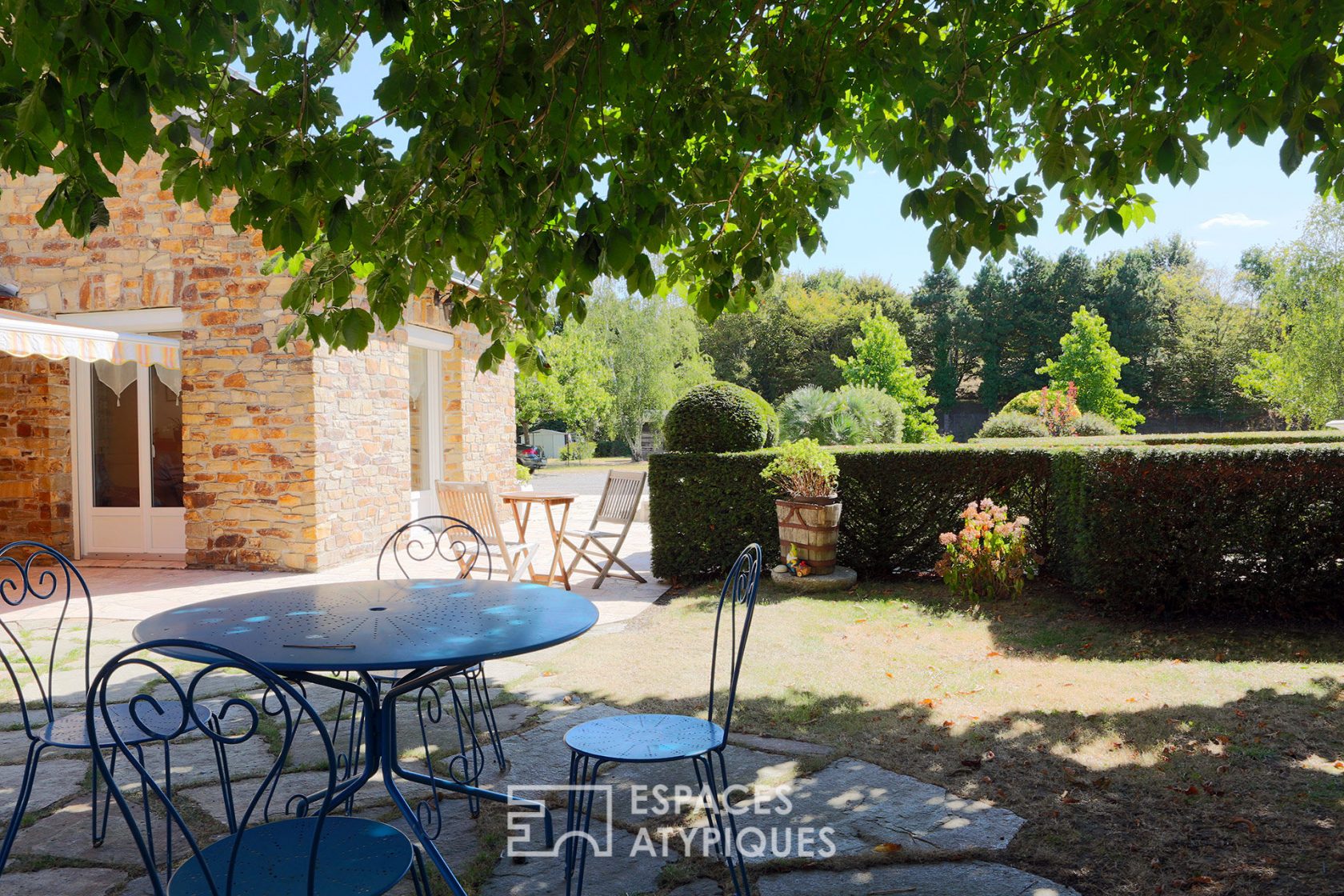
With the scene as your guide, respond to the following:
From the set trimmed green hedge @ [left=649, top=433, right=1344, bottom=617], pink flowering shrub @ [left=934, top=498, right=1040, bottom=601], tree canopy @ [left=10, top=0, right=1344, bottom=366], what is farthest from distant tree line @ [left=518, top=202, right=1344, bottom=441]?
tree canopy @ [left=10, top=0, right=1344, bottom=366]

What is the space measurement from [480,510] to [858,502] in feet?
10.8

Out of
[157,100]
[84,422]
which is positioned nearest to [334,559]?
[84,422]

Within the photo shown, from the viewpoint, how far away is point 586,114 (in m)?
3.78

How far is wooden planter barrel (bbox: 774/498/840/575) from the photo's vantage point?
23.5 feet

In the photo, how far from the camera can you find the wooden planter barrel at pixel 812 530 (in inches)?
282

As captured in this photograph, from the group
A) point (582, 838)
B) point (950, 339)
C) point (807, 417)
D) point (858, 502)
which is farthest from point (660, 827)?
point (950, 339)

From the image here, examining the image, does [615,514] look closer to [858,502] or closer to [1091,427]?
[858,502]

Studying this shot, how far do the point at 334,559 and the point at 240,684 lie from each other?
4225 millimetres

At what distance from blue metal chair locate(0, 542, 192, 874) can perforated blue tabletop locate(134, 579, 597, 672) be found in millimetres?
342

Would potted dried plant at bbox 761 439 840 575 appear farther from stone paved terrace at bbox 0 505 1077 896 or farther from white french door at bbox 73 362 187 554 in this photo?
white french door at bbox 73 362 187 554

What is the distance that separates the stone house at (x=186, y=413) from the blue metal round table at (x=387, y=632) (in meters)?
5.53

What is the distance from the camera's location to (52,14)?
7.01 ft

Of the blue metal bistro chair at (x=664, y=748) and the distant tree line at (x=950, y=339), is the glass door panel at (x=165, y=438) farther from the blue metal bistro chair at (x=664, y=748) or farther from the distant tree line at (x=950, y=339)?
the distant tree line at (x=950, y=339)
